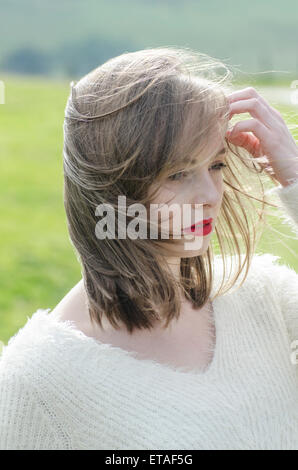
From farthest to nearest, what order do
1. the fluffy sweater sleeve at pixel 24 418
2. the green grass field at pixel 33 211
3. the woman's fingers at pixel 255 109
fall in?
the green grass field at pixel 33 211, the woman's fingers at pixel 255 109, the fluffy sweater sleeve at pixel 24 418

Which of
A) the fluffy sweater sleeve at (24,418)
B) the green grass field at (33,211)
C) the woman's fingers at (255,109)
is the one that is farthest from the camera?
the green grass field at (33,211)

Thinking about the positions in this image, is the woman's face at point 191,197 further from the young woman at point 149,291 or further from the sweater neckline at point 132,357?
the sweater neckline at point 132,357

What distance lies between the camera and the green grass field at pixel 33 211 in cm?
359

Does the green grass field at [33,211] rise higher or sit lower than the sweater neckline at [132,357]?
higher

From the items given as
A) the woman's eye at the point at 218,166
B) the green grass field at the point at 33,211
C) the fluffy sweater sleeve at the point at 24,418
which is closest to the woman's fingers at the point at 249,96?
the woman's eye at the point at 218,166

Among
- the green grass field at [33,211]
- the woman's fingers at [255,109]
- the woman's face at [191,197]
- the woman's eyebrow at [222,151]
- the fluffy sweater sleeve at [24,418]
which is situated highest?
the green grass field at [33,211]

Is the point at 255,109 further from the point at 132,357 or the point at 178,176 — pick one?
the point at 132,357

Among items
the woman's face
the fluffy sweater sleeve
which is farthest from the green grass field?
the fluffy sweater sleeve

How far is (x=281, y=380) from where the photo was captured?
129 centimetres

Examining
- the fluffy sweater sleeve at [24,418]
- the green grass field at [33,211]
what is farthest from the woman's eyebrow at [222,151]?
the fluffy sweater sleeve at [24,418]

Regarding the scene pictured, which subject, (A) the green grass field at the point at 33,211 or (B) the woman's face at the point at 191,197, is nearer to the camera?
(B) the woman's face at the point at 191,197

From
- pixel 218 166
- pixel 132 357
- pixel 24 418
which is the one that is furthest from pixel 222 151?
pixel 24 418

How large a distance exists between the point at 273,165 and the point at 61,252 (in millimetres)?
3094
